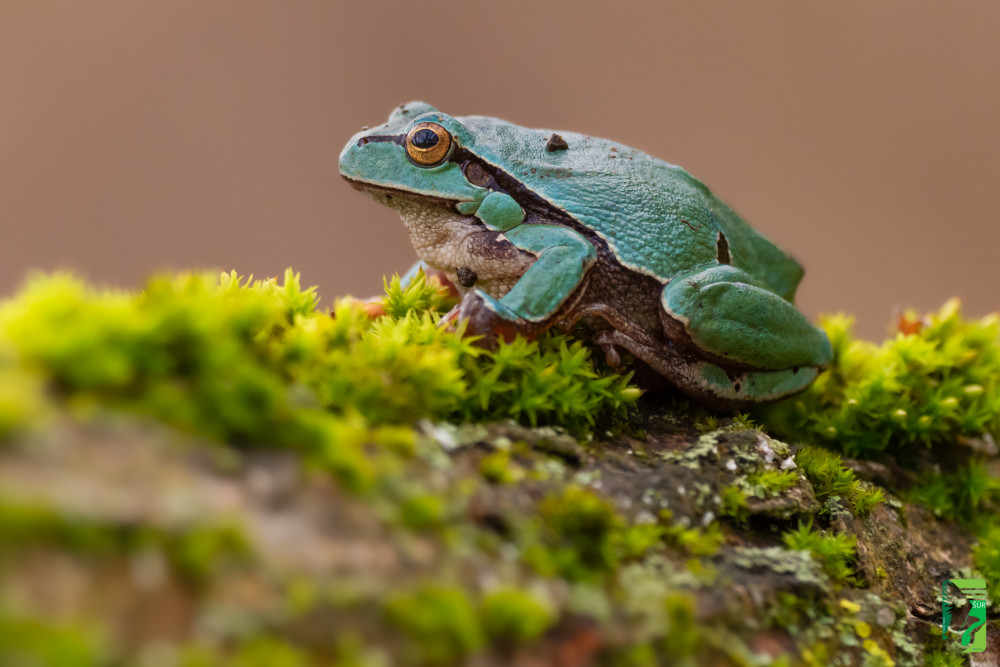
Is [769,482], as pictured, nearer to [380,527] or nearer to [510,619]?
[510,619]

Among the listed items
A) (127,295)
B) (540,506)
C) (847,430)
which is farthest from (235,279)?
(847,430)

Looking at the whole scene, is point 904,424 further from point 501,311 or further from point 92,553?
point 92,553

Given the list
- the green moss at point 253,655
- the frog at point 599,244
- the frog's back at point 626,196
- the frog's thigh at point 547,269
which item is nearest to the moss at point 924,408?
the frog at point 599,244

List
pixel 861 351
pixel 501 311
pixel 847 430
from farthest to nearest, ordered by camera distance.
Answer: pixel 861 351, pixel 847 430, pixel 501 311

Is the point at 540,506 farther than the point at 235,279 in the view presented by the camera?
No

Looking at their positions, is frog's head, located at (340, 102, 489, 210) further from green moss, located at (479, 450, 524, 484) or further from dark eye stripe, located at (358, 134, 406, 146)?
green moss, located at (479, 450, 524, 484)

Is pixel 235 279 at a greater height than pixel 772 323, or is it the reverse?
pixel 772 323

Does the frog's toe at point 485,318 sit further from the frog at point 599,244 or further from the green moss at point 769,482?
the green moss at point 769,482
